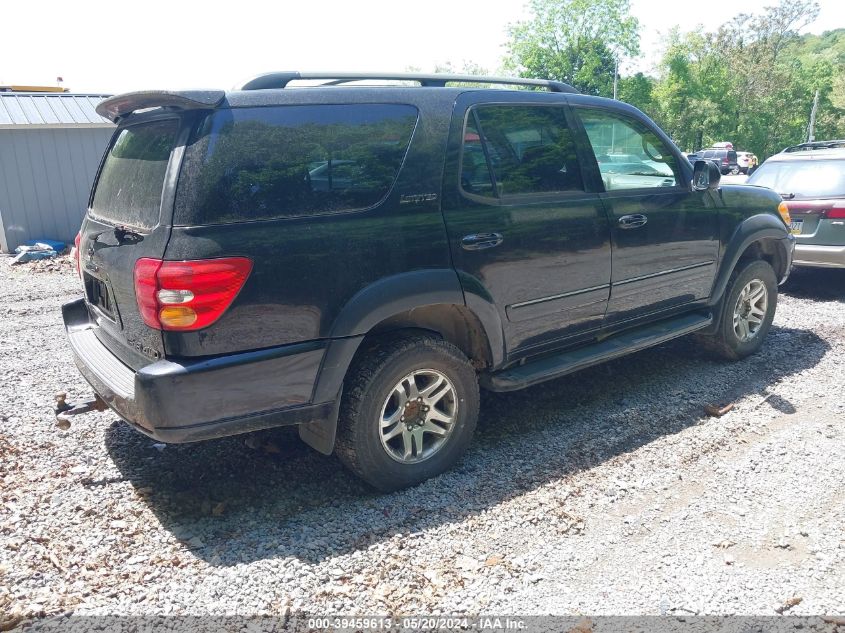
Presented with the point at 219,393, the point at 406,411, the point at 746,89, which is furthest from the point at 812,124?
the point at 219,393

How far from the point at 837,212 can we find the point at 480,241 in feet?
19.9

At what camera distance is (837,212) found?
783cm

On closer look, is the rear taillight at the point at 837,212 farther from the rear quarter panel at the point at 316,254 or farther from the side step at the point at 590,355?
the rear quarter panel at the point at 316,254

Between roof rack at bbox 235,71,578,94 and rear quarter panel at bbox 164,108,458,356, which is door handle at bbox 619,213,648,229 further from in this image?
rear quarter panel at bbox 164,108,458,356

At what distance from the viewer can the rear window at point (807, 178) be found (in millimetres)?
8031

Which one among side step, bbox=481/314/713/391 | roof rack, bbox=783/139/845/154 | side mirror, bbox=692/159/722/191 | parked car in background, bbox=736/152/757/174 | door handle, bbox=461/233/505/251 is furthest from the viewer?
parked car in background, bbox=736/152/757/174

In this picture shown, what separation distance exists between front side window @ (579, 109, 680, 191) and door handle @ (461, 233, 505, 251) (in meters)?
1.09

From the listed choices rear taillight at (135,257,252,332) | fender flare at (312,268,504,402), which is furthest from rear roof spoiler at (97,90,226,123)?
fender flare at (312,268,504,402)

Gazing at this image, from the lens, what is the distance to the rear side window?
9.86 ft

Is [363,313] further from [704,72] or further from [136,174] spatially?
[704,72]

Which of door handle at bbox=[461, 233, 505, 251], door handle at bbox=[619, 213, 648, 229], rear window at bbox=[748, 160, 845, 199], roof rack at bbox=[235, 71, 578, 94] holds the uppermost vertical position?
roof rack at bbox=[235, 71, 578, 94]

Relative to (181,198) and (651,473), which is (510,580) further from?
(181,198)

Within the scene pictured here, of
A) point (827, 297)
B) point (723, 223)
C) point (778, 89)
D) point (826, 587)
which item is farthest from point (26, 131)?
point (778, 89)

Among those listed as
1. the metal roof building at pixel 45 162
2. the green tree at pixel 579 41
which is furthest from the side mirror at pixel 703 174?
the green tree at pixel 579 41
